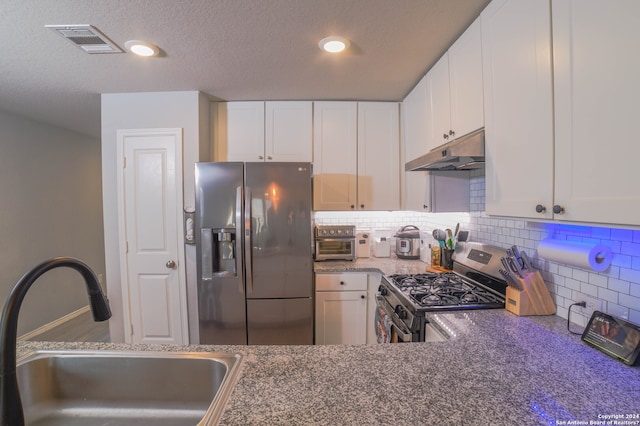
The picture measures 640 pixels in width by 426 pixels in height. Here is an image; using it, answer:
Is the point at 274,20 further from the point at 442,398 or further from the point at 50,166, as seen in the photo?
the point at 50,166

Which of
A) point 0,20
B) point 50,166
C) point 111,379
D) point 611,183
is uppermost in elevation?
point 0,20

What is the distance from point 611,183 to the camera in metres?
0.76

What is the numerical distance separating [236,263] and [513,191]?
1872 mm

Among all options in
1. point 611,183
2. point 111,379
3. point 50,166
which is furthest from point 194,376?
point 50,166

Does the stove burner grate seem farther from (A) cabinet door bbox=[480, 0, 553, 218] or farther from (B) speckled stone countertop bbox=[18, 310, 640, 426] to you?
(A) cabinet door bbox=[480, 0, 553, 218]

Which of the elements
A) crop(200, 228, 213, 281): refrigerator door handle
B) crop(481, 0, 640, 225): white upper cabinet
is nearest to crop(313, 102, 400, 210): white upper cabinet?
crop(200, 228, 213, 281): refrigerator door handle

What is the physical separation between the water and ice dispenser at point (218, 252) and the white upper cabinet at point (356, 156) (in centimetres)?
87

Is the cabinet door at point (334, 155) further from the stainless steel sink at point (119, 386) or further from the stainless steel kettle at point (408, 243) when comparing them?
the stainless steel sink at point (119, 386)

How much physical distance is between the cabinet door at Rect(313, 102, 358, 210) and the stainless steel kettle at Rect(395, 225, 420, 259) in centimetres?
57

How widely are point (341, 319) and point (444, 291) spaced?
1.01 m

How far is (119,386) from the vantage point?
0.91m

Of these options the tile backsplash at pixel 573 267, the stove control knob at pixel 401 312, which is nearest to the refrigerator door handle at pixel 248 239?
the stove control knob at pixel 401 312

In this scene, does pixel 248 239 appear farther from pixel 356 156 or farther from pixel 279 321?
pixel 356 156

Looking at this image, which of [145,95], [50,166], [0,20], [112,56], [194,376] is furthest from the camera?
[50,166]
